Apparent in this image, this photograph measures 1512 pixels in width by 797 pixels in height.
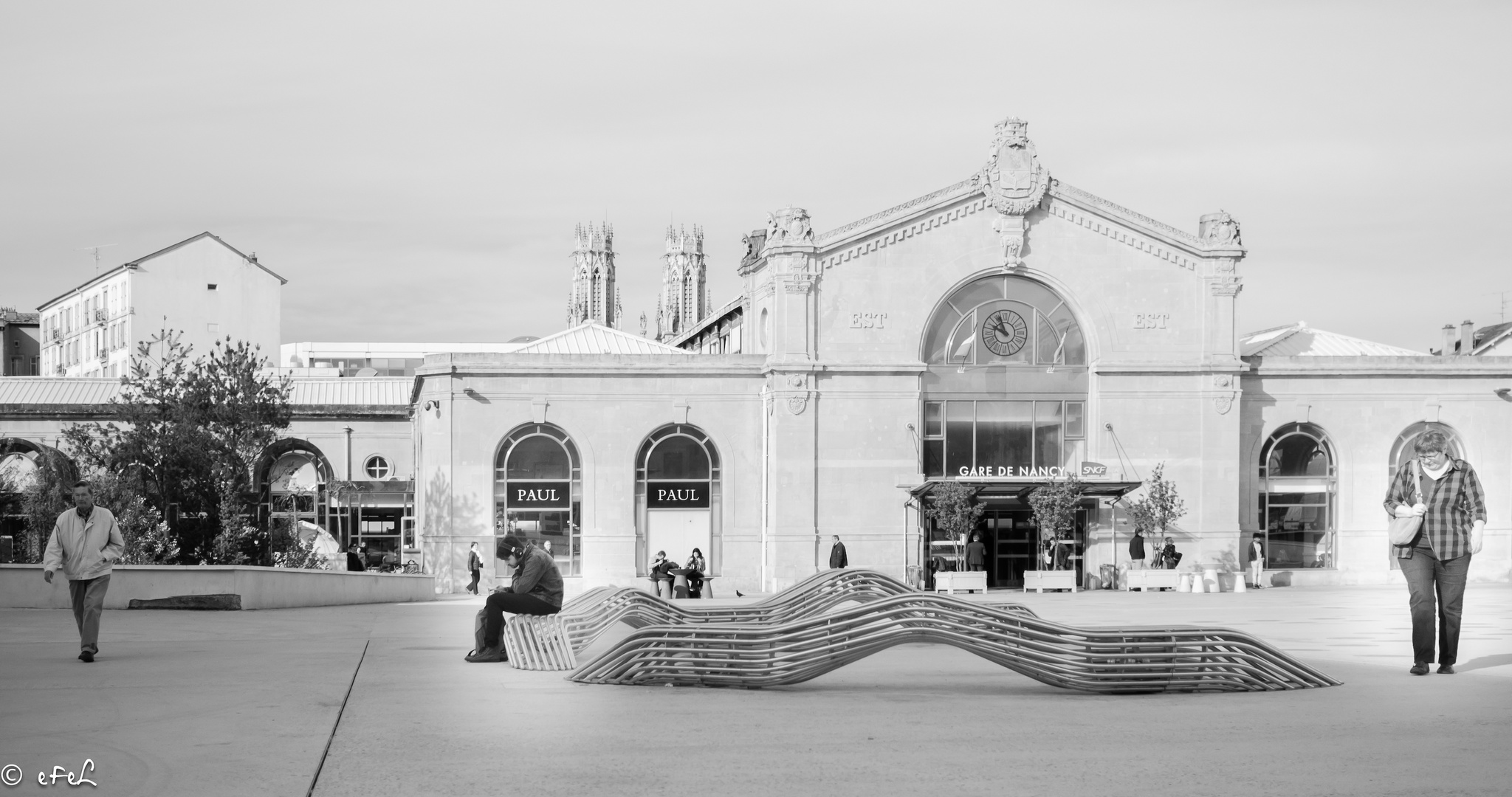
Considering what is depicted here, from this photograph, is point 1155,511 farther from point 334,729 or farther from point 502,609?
point 334,729

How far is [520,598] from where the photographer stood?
52.4ft

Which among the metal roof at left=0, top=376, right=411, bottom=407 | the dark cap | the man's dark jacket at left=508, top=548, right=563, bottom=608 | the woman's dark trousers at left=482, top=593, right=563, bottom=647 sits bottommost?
the woman's dark trousers at left=482, top=593, right=563, bottom=647

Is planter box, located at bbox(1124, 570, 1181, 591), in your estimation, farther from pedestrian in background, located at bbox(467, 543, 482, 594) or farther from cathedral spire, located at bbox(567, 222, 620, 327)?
cathedral spire, located at bbox(567, 222, 620, 327)

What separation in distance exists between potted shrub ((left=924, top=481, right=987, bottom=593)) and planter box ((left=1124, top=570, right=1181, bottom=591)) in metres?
3.89

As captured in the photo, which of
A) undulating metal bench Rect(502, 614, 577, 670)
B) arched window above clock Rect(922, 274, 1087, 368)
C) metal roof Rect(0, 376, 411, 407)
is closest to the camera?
undulating metal bench Rect(502, 614, 577, 670)

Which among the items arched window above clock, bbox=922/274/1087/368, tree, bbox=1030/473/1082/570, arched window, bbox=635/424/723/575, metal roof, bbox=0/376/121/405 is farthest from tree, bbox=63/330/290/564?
metal roof, bbox=0/376/121/405

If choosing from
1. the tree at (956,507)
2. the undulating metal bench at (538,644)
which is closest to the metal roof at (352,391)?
the tree at (956,507)

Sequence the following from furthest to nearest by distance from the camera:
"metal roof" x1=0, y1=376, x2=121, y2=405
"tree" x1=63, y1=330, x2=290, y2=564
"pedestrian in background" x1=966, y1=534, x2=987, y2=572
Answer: "metal roof" x1=0, y1=376, x2=121, y2=405 → "pedestrian in background" x1=966, y1=534, x2=987, y2=572 → "tree" x1=63, y1=330, x2=290, y2=564

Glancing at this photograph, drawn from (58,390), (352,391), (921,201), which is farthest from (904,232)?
(58,390)

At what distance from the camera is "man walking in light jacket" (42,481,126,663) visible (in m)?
15.7

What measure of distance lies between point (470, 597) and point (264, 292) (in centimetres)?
3948

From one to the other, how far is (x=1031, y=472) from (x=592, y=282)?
11003 centimetres

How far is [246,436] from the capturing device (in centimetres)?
3628

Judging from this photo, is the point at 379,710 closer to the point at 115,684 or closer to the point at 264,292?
the point at 115,684
